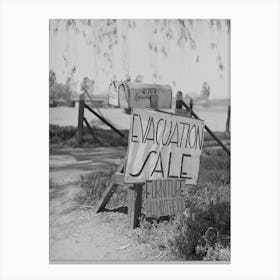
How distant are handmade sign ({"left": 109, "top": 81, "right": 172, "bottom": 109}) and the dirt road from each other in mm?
395

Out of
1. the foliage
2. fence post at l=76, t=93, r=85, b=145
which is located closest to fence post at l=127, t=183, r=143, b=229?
fence post at l=76, t=93, r=85, b=145

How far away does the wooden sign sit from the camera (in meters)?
4.28

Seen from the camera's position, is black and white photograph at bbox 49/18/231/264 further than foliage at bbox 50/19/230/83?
No

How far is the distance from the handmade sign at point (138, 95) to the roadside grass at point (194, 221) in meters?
0.56

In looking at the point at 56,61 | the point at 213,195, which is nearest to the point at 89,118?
the point at 56,61

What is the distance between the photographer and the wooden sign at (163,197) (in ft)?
14.0

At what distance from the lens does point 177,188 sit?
441 cm

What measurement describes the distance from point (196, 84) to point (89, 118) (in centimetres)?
90

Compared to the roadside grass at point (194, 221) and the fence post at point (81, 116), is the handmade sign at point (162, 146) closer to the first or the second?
the roadside grass at point (194, 221)

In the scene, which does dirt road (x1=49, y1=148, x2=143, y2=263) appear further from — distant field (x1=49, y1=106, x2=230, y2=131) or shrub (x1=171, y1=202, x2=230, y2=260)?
shrub (x1=171, y1=202, x2=230, y2=260)

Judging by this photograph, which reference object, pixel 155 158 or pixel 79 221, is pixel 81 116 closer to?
pixel 155 158

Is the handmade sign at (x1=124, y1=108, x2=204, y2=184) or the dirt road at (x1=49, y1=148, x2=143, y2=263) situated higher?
the handmade sign at (x1=124, y1=108, x2=204, y2=184)

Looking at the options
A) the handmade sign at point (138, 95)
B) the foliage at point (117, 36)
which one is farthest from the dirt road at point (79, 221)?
the foliage at point (117, 36)
